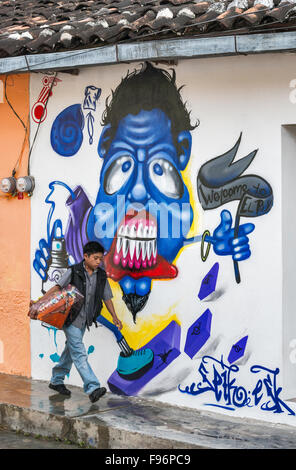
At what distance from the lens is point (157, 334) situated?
31.0 ft

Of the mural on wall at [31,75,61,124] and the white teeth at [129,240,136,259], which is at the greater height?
the mural on wall at [31,75,61,124]

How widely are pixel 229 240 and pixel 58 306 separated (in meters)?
1.76

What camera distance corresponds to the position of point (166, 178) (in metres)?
9.38

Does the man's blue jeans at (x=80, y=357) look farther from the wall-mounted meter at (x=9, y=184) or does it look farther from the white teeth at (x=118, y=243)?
the wall-mounted meter at (x=9, y=184)

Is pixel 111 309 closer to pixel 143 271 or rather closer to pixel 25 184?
pixel 143 271

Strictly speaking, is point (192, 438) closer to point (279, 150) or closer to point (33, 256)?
point (279, 150)

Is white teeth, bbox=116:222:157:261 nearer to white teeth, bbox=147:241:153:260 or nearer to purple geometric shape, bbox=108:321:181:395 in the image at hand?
A: white teeth, bbox=147:241:153:260

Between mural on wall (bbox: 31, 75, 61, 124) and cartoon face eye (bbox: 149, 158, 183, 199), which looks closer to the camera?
cartoon face eye (bbox: 149, 158, 183, 199)

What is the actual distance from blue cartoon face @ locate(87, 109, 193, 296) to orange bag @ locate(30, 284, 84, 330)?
0.73 m

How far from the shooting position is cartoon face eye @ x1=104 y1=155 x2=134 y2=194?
9703 mm

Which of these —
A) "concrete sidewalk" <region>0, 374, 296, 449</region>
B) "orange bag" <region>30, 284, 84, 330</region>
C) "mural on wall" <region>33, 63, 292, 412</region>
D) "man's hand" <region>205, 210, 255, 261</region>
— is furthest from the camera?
"orange bag" <region>30, 284, 84, 330</region>

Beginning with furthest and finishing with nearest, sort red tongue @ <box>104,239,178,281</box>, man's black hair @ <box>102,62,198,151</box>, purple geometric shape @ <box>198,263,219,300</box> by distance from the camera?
red tongue @ <box>104,239,178,281</box> → man's black hair @ <box>102,62,198,151</box> → purple geometric shape @ <box>198,263,219,300</box>

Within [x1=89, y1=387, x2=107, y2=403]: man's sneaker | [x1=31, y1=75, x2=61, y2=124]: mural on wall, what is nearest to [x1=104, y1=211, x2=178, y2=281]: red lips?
[x1=89, y1=387, x2=107, y2=403]: man's sneaker

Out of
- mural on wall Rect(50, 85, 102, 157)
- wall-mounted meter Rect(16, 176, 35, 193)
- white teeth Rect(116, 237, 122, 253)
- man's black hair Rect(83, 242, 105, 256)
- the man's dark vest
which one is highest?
mural on wall Rect(50, 85, 102, 157)
